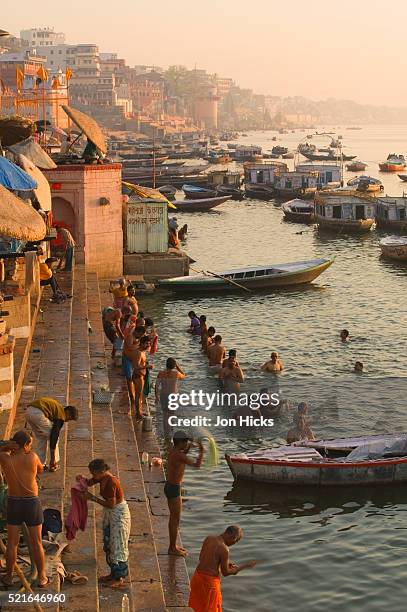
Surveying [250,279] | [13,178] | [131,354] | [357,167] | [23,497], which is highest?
[13,178]

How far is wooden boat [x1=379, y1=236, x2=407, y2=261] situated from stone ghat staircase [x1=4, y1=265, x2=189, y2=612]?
18764 mm

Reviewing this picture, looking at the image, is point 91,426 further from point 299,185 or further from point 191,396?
point 299,185

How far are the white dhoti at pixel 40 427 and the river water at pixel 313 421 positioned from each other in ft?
7.31

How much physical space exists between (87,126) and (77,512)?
18.1 meters

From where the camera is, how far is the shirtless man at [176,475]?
9.73m

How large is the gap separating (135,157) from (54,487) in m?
81.7

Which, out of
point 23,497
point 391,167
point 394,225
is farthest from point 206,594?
point 391,167

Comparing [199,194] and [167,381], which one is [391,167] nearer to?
[199,194]

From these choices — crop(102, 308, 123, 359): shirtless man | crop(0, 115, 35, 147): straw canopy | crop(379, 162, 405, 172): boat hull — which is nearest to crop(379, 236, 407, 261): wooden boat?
crop(102, 308, 123, 359): shirtless man

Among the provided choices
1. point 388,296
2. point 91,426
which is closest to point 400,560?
point 91,426

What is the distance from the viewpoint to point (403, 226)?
45281mm

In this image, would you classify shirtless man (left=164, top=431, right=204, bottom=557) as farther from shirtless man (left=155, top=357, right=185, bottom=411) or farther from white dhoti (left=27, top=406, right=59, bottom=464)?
shirtless man (left=155, top=357, right=185, bottom=411)

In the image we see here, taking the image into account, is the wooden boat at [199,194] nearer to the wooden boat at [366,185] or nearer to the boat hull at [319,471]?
the wooden boat at [366,185]

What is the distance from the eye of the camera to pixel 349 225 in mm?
44094
